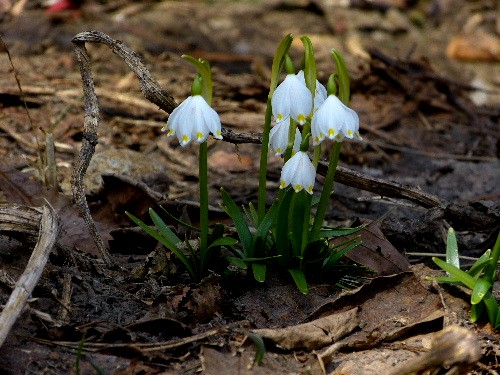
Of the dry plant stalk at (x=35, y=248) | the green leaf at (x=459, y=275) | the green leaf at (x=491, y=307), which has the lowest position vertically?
the green leaf at (x=491, y=307)

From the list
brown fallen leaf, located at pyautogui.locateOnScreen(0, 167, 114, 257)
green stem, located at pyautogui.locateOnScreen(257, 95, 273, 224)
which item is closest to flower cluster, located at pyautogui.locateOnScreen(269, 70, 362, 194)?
green stem, located at pyautogui.locateOnScreen(257, 95, 273, 224)

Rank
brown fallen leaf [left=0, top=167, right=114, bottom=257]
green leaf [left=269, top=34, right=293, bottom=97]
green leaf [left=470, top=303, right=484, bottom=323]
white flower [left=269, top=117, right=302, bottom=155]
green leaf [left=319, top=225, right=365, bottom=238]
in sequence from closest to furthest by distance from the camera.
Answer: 1. green leaf [left=269, top=34, right=293, bottom=97]
2. green leaf [left=470, top=303, right=484, bottom=323]
3. white flower [left=269, top=117, right=302, bottom=155]
4. green leaf [left=319, top=225, right=365, bottom=238]
5. brown fallen leaf [left=0, top=167, right=114, bottom=257]

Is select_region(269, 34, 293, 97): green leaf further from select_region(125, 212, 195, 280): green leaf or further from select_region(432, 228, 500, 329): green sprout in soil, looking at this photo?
select_region(432, 228, 500, 329): green sprout in soil

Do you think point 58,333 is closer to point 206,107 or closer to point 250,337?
point 250,337

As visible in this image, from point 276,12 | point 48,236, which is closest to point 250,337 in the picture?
point 48,236

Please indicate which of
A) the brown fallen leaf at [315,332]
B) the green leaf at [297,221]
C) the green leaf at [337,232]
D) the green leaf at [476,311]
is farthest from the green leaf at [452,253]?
the green leaf at [297,221]

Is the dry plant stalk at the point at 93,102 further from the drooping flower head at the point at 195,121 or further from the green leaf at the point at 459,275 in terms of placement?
the green leaf at the point at 459,275

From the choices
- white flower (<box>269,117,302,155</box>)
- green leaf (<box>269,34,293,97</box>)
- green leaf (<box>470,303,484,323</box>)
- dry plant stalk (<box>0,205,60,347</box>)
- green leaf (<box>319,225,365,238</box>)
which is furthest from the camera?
green leaf (<box>319,225,365,238</box>)

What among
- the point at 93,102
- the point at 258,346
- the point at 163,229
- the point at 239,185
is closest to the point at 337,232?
the point at 163,229
